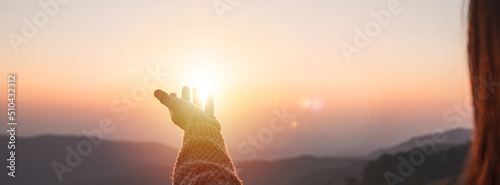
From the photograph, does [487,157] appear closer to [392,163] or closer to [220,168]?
[220,168]

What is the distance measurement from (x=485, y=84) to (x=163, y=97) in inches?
89.2

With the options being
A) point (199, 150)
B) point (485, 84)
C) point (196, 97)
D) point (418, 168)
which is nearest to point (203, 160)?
point (199, 150)

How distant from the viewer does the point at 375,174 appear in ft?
45.0

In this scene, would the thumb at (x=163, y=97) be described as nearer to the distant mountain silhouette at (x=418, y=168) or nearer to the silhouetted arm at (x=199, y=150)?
the silhouetted arm at (x=199, y=150)

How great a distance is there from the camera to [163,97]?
2893mm

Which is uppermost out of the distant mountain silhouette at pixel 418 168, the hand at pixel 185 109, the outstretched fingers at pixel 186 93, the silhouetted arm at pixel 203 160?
the outstretched fingers at pixel 186 93

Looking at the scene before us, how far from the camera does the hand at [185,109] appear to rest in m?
2.60

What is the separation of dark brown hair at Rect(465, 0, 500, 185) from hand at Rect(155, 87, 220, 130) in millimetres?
1742

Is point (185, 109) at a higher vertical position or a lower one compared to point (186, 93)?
lower

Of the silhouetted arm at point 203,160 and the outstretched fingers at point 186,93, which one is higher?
the outstretched fingers at point 186,93

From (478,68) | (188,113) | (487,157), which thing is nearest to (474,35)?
(478,68)

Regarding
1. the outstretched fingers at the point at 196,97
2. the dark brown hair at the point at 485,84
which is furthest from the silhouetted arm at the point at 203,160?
the dark brown hair at the point at 485,84

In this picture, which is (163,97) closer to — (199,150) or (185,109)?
(185,109)

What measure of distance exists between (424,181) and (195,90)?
11889 millimetres
